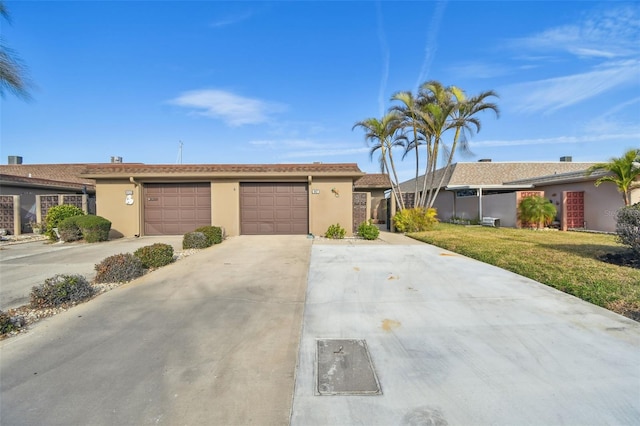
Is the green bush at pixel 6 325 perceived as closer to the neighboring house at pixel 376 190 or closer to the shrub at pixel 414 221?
the shrub at pixel 414 221

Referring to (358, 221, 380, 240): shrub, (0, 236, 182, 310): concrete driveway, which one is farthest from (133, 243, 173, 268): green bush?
(358, 221, 380, 240): shrub

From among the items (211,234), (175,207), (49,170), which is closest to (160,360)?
(211,234)

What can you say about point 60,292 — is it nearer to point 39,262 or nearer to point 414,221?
point 39,262

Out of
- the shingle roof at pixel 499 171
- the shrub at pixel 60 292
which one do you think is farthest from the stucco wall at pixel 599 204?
the shrub at pixel 60 292

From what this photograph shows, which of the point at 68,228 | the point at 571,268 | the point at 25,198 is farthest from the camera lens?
the point at 25,198

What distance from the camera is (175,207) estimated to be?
532 inches

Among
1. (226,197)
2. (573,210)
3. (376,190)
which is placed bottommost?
(573,210)

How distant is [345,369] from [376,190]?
68.3 ft

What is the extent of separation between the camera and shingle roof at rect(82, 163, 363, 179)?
509 inches

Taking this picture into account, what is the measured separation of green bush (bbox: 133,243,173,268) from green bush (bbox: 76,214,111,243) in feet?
19.5

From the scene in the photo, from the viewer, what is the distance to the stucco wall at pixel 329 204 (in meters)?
13.2

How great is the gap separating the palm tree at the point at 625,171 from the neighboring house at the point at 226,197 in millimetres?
9760

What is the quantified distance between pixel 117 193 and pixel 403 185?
85.1 feet

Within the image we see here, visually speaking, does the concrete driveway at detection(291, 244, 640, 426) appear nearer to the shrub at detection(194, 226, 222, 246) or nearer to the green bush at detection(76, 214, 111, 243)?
the shrub at detection(194, 226, 222, 246)
